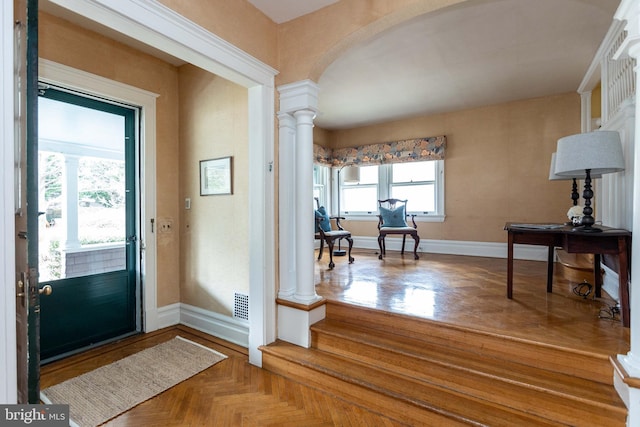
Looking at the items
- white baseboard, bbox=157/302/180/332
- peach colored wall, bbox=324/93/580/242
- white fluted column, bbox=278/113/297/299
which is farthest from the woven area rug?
peach colored wall, bbox=324/93/580/242

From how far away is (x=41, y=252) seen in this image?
254 cm

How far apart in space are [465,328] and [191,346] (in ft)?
7.73

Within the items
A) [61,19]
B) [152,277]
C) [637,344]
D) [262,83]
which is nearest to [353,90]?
[262,83]

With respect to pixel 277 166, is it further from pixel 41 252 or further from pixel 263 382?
pixel 41 252

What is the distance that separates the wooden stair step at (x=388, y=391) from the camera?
5.50ft

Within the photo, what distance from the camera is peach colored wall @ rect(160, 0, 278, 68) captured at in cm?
192

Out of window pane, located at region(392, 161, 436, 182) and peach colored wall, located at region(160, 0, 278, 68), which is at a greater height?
peach colored wall, located at region(160, 0, 278, 68)

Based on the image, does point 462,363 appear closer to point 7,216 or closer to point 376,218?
point 7,216

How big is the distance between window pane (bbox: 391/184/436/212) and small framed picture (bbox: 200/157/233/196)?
3.80 m

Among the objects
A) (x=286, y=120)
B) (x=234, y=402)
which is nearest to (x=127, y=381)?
(x=234, y=402)

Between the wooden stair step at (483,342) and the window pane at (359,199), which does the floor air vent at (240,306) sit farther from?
the window pane at (359,199)

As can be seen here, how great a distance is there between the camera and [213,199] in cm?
316

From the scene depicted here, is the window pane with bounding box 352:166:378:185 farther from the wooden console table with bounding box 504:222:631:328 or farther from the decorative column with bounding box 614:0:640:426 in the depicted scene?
the decorative column with bounding box 614:0:640:426

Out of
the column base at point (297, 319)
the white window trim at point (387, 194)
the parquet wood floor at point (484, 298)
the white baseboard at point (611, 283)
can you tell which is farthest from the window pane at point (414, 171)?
the column base at point (297, 319)
